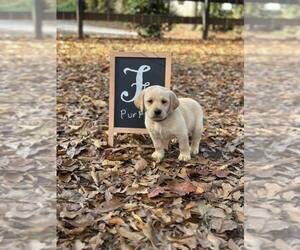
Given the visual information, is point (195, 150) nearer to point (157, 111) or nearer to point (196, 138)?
point (196, 138)

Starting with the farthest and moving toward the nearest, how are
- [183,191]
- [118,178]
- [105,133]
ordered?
[105,133]
[118,178]
[183,191]

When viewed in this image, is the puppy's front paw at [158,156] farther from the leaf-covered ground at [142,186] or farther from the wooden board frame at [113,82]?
the wooden board frame at [113,82]

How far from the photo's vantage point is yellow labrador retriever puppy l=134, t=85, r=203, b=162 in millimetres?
1868

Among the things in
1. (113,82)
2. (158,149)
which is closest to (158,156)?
(158,149)

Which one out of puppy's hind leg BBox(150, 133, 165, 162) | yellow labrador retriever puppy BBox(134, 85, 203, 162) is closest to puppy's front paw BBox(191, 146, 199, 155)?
yellow labrador retriever puppy BBox(134, 85, 203, 162)

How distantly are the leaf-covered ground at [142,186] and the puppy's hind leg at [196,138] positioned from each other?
4cm

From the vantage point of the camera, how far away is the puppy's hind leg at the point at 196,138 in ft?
6.79

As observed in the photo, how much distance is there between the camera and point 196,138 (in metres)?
2.08

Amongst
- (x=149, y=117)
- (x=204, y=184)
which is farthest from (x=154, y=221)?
(x=149, y=117)

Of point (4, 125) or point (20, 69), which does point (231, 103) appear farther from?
point (4, 125)

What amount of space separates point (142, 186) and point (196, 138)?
1.36ft

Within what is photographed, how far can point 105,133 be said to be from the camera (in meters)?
2.36

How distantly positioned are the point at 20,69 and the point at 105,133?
78 cm

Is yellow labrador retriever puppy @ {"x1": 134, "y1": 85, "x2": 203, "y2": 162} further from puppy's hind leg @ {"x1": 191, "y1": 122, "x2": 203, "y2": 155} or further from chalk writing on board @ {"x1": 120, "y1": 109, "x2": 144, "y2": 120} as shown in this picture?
chalk writing on board @ {"x1": 120, "y1": 109, "x2": 144, "y2": 120}
